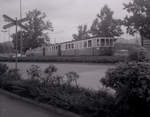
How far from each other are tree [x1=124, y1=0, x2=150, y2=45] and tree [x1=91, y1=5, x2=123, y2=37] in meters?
13.1

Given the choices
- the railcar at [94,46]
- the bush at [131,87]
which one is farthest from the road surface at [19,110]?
the railcar at [94,46]

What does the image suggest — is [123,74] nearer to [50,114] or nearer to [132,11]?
[50,114]

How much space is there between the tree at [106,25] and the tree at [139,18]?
13100 mm

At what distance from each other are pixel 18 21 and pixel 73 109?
547 cm

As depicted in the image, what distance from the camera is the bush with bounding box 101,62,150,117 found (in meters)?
3.82

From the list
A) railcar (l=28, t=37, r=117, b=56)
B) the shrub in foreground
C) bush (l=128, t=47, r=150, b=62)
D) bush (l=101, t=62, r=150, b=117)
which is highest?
railcar (l=28, t=37, r=117, b=56)

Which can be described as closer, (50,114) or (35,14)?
(50,114)

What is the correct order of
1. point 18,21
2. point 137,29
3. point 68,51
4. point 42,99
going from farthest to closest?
point 68,51
point 137,29
point 18,21
point 42,99

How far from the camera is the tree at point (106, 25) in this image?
1625 inches

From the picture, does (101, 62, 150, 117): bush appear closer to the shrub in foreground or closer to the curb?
the shrub in foreground

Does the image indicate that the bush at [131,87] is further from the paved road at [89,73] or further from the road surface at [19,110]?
the paved road at [89,73]

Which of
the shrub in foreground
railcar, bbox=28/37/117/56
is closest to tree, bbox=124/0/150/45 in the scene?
railcar, bbox=28/37/117/56

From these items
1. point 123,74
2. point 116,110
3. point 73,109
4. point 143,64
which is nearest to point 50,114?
point 73,109

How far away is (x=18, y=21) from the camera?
29.4ft
